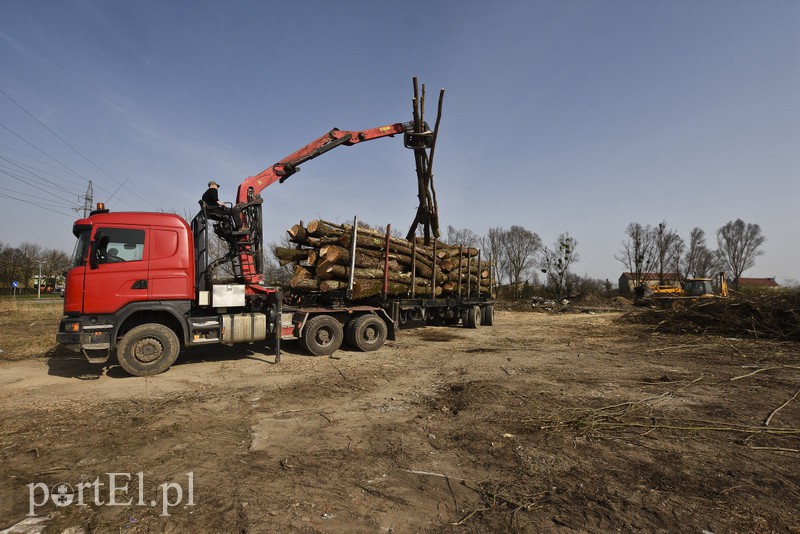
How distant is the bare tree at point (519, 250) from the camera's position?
5321 cm

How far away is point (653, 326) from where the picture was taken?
1448cm

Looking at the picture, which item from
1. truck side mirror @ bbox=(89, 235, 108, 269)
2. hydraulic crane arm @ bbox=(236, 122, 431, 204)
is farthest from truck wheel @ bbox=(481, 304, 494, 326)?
truck side mirror @ bbox=(89, 235, 108, 269)

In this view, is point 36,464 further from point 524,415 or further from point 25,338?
point 25,338

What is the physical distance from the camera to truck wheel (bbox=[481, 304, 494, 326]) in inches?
628

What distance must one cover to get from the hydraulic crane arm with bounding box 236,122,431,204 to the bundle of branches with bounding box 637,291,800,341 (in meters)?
11.0

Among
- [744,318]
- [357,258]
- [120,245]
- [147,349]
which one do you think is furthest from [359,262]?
[744,318]

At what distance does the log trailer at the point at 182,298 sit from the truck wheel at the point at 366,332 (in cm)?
2

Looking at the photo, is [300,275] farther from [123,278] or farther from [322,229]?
[123,278]

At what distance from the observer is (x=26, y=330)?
13.6 metres

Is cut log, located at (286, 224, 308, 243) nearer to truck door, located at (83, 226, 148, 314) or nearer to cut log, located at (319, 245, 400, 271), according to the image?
cut log, located at (319, 245, 400, 271)

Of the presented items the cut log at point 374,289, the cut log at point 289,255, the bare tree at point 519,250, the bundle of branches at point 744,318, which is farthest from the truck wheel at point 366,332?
the bare tree at point 519,250

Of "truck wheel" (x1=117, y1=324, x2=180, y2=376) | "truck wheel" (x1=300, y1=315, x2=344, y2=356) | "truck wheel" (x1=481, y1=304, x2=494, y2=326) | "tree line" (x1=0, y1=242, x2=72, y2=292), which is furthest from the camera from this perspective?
"tree line" (x1=0, y1=242, x2=72, y2=292)

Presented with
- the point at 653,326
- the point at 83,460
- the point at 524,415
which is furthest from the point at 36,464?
the point at 653,326

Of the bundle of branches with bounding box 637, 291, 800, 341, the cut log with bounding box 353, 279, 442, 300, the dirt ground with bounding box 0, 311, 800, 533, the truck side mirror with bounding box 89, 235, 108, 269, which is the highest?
the truck side mirror with bounding box 89, 235, 108, 269
